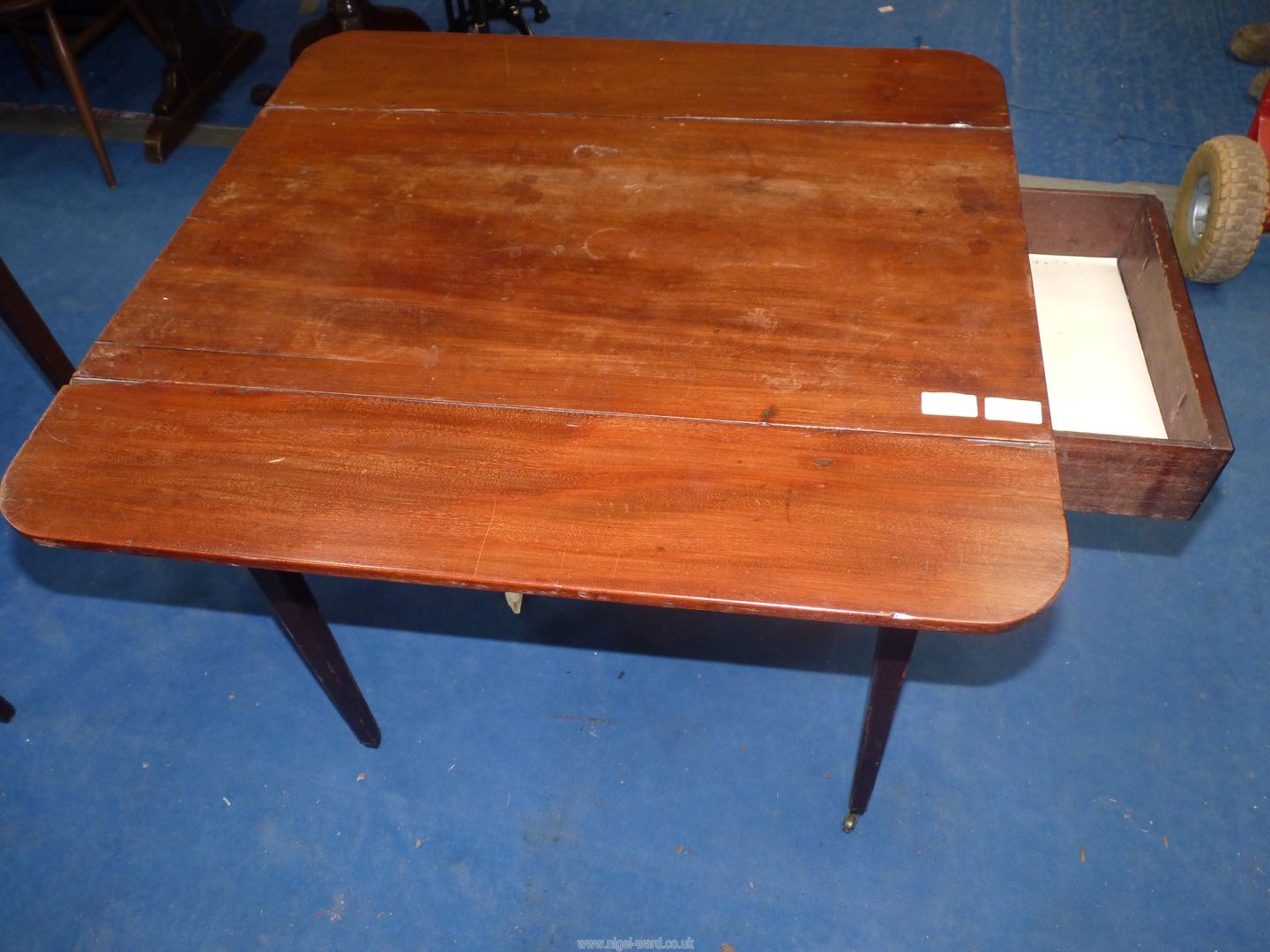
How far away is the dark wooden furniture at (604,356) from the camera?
1025 millimetres

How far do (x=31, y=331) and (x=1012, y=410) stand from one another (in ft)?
6.37

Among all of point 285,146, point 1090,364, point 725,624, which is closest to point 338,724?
point 725,624

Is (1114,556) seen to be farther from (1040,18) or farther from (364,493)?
(1040,18)

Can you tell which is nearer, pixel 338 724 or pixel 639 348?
pixel 639 348

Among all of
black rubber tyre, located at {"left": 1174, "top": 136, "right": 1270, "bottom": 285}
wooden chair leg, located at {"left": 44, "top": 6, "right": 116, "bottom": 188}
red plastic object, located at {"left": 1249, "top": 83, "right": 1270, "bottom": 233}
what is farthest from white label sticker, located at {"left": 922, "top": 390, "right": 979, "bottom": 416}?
wooden chair leg, located at {"left": 44, "top": 6, "right": 116, "bottom": 188}

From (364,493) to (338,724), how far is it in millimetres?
861

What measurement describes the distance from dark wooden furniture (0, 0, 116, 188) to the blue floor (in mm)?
1254

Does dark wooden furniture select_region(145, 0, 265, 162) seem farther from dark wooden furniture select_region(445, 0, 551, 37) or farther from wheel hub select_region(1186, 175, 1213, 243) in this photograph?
wheel hub select_region(1186, 175, 1213, 243)

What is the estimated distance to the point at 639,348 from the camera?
1.21 metres

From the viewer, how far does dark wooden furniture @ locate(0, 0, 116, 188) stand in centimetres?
248

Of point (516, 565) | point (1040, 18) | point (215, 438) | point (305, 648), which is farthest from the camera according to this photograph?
point (1040, 18)

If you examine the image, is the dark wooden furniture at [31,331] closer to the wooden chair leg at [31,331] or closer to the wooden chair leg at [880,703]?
the wooden chair leg at [31,331]

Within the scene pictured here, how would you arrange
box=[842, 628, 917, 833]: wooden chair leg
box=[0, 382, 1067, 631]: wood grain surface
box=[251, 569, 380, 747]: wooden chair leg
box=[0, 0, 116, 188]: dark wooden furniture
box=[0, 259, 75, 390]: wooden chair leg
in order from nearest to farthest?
box=[0, 382, 1067, 631]: wood grain surface, box=[842, 628, 917, 833]: wooden chair leg, box=[251, 569, 380, 747]: wooden chair leg, box=[0, 259, 75, 390]: wooden chair leg, box=[0, 0, 116, 188]: dark wooden furniture

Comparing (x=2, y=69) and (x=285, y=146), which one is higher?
(x=285, y=146)
